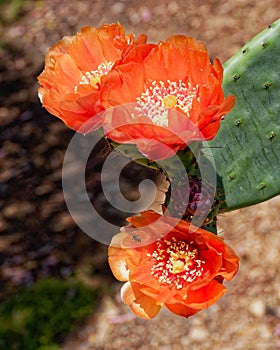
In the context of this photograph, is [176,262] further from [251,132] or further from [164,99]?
[251,132]

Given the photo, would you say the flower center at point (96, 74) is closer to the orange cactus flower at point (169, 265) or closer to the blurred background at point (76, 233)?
the orange cactus flower at point (169, 265)

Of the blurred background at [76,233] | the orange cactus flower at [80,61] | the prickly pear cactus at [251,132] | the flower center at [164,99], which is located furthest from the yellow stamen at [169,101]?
the blurred background at [76,233]

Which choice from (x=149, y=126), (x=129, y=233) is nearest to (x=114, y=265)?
(x=129, y=233)

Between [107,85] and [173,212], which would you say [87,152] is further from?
[107,85]

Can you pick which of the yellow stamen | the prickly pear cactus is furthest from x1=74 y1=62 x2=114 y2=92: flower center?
the prickly pear cactus

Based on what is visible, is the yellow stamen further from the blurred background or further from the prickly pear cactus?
the blurred background

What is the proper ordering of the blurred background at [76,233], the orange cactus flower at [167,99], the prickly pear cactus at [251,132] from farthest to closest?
the blurred background at [76,233], the prickly pear cactus at [251,132], the orange cactus flower at [167,99]

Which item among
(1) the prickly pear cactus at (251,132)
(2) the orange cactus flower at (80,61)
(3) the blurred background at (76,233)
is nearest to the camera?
(2) the orange cactus flower at (80,61)
